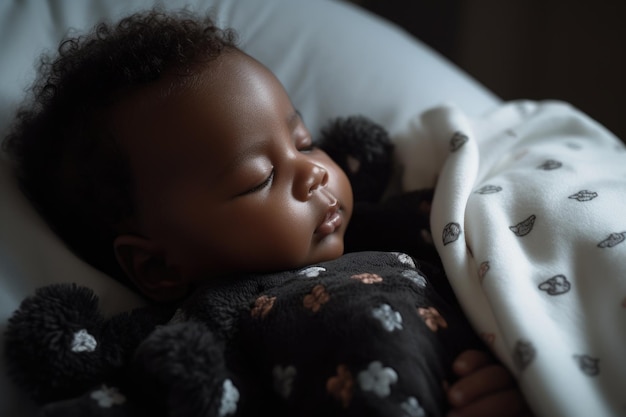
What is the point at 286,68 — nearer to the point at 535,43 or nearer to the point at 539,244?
the point at 539,244

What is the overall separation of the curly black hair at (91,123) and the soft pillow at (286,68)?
34 mm

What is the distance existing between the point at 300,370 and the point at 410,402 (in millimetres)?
119

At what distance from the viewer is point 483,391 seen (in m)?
0.65

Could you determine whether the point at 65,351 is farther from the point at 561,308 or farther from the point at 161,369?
the point at 561,308

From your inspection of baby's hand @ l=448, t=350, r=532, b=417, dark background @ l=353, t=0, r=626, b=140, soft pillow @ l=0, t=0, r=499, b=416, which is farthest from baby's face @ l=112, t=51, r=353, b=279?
dark background @ l=353, t=0, r=626, b=140

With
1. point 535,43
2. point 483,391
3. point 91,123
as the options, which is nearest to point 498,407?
point 483,391

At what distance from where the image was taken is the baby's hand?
634 mm

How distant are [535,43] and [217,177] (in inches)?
54.1

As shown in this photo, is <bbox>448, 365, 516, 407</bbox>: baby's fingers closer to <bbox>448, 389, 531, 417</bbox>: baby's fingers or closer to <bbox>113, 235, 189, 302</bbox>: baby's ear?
<bbox>448, 389, 531, 417</bbox>: baby's fingers

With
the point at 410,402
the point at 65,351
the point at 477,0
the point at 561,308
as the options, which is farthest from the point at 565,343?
the point at 477,0

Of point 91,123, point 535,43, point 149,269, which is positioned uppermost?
point 91,123

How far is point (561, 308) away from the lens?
2.28ft

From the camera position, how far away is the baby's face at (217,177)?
2.56ft

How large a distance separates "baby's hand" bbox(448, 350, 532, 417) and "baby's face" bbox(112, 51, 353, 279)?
9.8 inches
